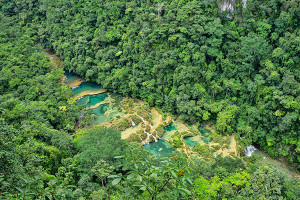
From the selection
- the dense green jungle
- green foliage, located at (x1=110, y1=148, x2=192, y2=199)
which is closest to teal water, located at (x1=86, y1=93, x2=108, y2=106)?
the dense green jungle

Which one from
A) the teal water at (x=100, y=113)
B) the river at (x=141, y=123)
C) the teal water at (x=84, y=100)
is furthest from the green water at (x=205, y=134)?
the teal water at (x=84, y=100)

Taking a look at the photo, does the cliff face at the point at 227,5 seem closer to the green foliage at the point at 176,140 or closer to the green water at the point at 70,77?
the green foliage at the point at 176,140

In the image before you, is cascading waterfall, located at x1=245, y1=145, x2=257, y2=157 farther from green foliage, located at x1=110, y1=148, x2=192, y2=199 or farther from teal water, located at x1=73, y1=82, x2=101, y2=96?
green foliage, located at x1=110, y1=148, x2=192, y2=199

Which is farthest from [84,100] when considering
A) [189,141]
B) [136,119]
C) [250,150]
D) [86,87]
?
[250,150]

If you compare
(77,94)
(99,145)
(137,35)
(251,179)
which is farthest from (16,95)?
(251,179)

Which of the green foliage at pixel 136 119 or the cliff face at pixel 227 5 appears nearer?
the green foliage at pixel 136 119

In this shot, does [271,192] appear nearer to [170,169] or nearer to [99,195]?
[99,195]
